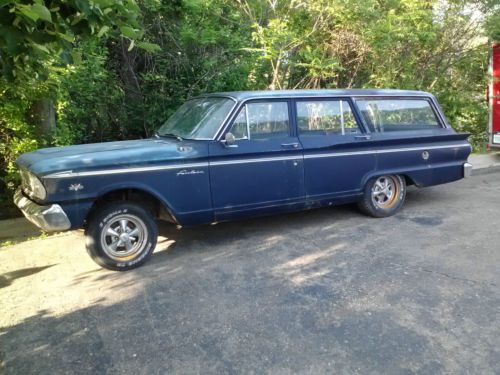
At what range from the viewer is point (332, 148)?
5.39 meters

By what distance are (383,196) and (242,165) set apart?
7.66ft

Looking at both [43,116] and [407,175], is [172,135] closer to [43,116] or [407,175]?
[43,116]

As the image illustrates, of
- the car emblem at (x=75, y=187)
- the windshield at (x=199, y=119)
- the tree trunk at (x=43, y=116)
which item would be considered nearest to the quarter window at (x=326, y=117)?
the windshield at (x=199, y=119)

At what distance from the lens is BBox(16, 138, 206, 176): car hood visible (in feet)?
13.1

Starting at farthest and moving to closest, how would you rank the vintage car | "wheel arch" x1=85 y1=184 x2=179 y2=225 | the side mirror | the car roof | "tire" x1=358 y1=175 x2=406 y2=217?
"tire" x1=358 y1=175 x2=406 y2=217
the car roof
the side mirror
"wheel arch" x1=85 y1=184 x2=179 y2=225
the vintage car

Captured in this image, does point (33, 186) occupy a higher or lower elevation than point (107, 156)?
lower

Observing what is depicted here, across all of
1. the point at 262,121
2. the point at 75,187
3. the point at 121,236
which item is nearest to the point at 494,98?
the point at 262,121

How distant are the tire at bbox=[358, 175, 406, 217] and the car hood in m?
2.46

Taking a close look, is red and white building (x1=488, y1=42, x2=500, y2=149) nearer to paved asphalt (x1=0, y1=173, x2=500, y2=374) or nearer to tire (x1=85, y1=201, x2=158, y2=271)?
paved asphalt (x1=0, y1=173, x2=500, y2=374)

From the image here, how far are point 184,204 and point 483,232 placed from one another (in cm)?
363

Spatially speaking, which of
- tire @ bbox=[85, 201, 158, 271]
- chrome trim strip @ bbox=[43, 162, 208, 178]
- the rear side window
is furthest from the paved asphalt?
the rear side window

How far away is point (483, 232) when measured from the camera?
17.4 feet

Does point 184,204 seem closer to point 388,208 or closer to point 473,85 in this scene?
point 388,208

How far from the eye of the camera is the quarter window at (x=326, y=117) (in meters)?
5.28
